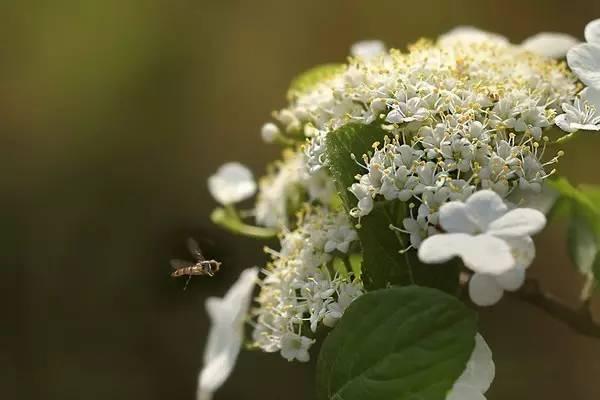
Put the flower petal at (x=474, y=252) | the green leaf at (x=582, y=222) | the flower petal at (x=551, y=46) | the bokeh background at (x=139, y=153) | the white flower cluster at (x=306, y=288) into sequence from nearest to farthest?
the flower petal at (x=474, y=252)
the white flower cluster at (x=306, y=288)
the green leaf at (x=582, y=222)
the flower petal at (x=551, y=46)
the bokeh background at (x=139, y=153)

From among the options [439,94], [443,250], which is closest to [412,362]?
[443,250]

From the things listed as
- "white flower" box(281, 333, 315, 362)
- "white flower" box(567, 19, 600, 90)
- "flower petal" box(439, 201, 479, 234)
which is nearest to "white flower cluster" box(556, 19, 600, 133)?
"white flower" box(567, 19, 600, 90)

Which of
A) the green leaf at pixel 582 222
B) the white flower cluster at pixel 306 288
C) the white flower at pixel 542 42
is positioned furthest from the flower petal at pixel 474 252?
the white flower at pixel 542 42

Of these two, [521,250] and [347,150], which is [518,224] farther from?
[347,150]

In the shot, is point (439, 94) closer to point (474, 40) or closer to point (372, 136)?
point (372, 136)

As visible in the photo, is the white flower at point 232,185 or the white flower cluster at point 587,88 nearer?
the white flower cluster at point 587,88

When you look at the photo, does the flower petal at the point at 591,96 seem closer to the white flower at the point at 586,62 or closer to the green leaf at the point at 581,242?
the white flower at the point at 586,62

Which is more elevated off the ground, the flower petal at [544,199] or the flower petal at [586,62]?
the flower petal at [586,62]

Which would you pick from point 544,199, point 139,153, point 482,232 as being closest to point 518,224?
point 482,232
